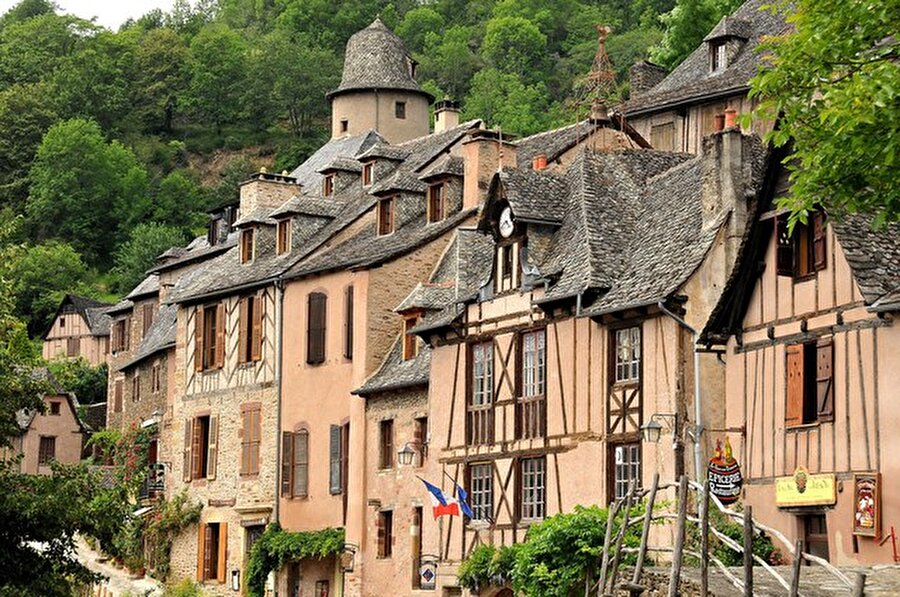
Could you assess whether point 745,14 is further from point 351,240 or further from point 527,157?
point 351,240

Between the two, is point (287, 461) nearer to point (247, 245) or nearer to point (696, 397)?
point (247, 245)

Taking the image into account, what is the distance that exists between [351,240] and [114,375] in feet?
71.4

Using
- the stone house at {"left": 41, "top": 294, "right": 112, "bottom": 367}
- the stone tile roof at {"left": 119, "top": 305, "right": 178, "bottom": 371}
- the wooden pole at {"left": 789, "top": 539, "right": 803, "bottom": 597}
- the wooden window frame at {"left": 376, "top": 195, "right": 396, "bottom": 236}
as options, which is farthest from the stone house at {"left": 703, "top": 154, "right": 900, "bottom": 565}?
the stone house at {"left": 41, "top": 294, "right": 112, "bottom": 367}

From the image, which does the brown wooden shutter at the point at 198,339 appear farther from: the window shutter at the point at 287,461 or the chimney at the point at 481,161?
the chimney at the point at 481,161

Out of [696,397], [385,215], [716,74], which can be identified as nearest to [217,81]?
[385,215]

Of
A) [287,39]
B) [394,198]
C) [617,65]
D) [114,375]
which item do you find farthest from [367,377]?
[287,39]

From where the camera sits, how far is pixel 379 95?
6444 centimetres

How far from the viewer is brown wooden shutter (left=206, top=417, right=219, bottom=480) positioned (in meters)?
45.9

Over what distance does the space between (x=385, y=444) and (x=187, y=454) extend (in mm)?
8917

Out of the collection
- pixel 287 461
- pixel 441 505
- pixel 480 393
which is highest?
pixel 480 393

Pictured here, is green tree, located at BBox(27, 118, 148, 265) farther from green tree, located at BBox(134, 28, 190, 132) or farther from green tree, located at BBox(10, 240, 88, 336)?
green tree, located at BBox(134, 28, 190, 132)

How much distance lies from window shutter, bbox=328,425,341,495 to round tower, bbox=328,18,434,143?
23.2m

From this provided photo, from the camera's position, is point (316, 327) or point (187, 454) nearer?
point (316, 327)

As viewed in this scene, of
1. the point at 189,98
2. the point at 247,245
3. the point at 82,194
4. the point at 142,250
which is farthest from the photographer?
the point at 189,98
